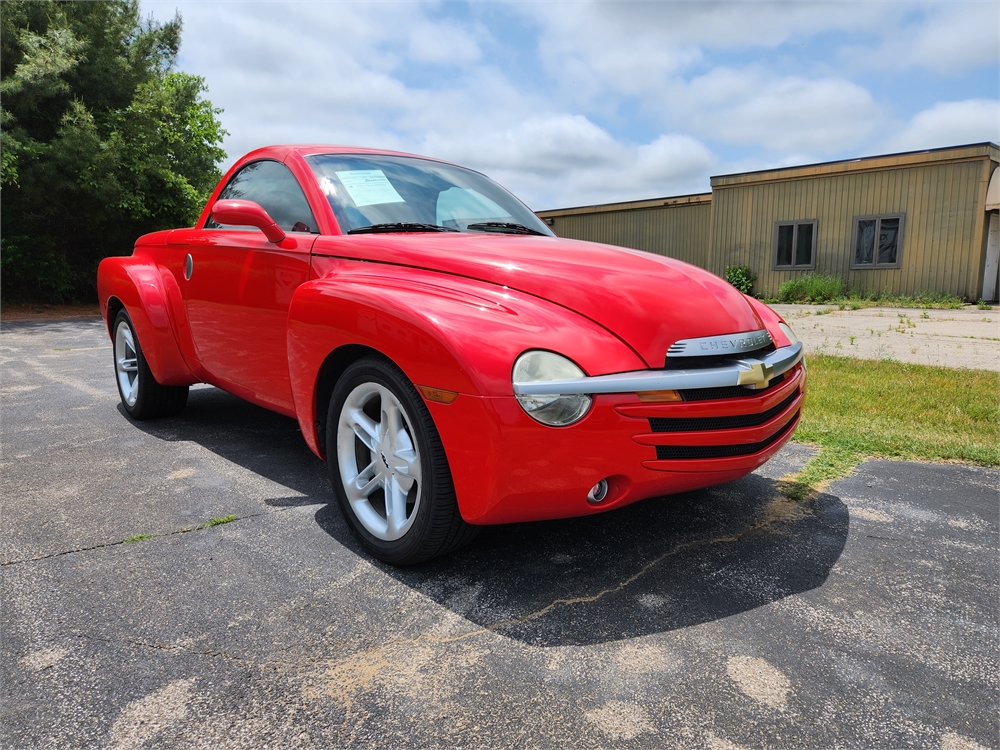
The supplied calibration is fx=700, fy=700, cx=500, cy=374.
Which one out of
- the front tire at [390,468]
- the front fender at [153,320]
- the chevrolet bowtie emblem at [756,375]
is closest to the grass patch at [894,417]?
the chevrolet bowtie emblem at [756,375]

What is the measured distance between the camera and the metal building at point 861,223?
50.5 feet

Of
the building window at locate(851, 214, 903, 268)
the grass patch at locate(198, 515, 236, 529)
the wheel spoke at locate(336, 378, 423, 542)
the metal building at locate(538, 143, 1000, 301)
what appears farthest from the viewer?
the building window at locate(851, 214, 903, 268)

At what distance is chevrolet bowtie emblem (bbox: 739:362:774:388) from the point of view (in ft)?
7.68

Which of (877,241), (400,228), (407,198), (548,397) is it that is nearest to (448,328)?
(548,397)

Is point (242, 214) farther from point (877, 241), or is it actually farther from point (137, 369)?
point (877, 241)

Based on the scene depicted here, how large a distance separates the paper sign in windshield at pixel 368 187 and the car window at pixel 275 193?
0.22 meters

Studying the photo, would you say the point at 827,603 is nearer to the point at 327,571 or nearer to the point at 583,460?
the point at 583,460

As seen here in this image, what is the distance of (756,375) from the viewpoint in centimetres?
237

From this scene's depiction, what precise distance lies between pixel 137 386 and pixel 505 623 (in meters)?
3.43

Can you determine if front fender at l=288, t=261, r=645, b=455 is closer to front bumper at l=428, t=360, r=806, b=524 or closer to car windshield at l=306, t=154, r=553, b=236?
front bumper at l=428, t=360, r=806, b=524

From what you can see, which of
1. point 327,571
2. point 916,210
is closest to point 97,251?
point 327,571

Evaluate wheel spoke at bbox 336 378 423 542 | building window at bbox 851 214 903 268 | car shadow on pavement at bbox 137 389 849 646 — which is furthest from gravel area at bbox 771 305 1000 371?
wheel spoke at bbox 336 378 423 542

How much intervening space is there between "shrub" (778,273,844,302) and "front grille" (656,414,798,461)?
16152mm

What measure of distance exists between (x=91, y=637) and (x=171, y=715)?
517 millimetres
